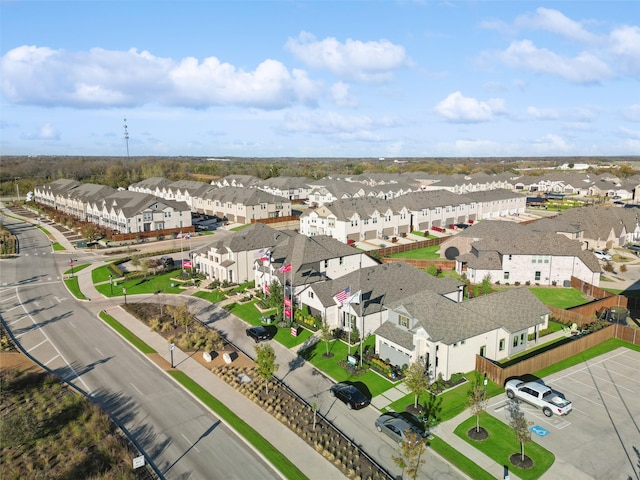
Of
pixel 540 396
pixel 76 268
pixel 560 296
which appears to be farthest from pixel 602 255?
pixel 76 268

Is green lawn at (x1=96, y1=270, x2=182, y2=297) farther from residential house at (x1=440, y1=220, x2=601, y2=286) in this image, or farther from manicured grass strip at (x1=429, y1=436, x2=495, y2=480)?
residential house at (x1=440, y1=220, x2=601, y2=286)

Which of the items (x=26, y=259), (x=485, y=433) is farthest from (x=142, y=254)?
(x=485, y=433)

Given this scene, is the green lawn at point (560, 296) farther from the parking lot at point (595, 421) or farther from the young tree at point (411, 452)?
the young tree at point (411, 452)

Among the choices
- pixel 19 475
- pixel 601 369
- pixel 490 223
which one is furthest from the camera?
pixel 490 223

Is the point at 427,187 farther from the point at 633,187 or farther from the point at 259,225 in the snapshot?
the point at 259,225

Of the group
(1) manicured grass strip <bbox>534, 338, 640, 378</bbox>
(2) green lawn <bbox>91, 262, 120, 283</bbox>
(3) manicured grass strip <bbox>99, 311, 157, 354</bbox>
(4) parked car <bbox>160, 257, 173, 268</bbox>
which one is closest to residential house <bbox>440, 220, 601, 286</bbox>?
(1) manicured grass strip <bbox>534, 338, 640, 378</bbox>

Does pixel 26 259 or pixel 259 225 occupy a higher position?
pixel 259 225
